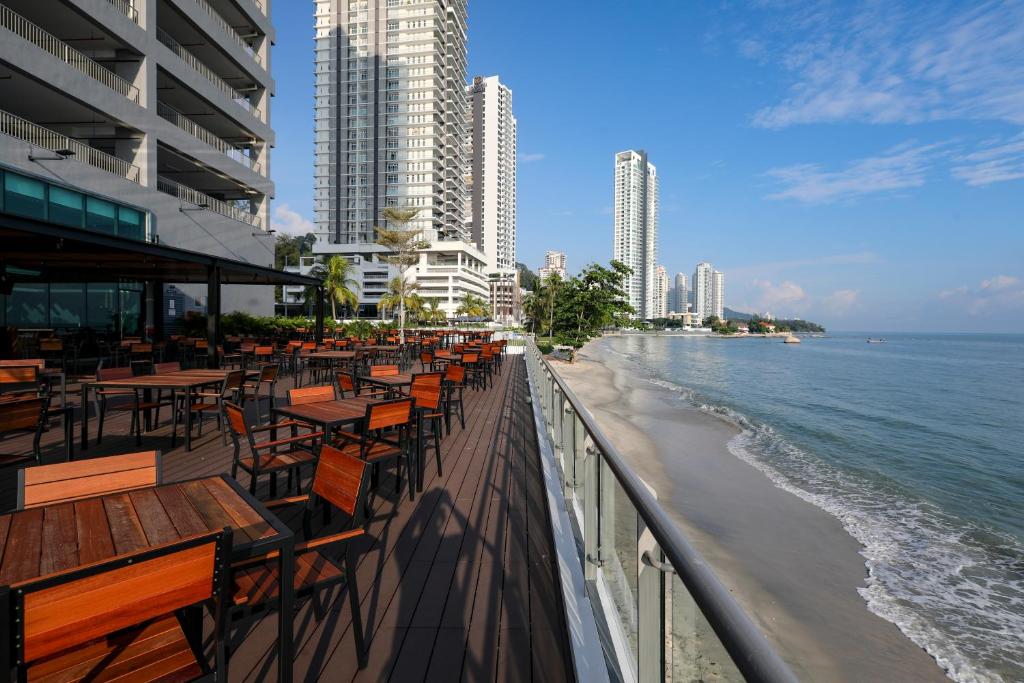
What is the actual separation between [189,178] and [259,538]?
29.7 meters

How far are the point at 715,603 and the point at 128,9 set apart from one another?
88.3ft

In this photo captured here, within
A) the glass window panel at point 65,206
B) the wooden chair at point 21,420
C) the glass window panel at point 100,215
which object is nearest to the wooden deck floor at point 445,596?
the wooden chair at point 21,420

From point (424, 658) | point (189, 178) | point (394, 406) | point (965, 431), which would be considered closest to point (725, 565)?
point (394, 406)

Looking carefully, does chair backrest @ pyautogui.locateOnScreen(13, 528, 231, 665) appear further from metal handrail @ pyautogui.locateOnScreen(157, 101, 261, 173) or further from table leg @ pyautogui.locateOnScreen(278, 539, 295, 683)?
metal handrail @ pyautogui.locateOnScreen(157, 101, 261, 173)

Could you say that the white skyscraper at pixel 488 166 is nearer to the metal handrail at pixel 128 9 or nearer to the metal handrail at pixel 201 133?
the metal handrail at pixel 201 133

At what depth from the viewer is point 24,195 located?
1399 centimetres

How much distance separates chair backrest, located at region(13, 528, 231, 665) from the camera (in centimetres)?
124

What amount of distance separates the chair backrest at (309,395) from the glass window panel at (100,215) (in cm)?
1587

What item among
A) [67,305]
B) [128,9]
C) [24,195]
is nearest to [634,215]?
[128,9]

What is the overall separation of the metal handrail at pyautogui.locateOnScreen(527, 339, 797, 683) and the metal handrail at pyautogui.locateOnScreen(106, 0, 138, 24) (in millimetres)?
26000

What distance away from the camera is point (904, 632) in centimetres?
573

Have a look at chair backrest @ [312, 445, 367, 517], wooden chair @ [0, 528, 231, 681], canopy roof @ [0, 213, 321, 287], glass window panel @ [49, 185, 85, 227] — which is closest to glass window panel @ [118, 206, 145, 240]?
glass window panel @ [49, 185, 85, 227]

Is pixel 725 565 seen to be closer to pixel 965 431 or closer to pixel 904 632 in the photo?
pixel 904 632

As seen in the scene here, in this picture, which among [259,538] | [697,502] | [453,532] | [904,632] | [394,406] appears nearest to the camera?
[259,538]
